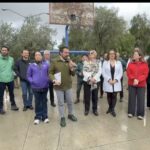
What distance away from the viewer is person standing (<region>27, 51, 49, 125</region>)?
7777mm

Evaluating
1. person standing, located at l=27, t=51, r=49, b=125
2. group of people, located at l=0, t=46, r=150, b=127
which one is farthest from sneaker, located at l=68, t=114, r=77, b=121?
person standing, located at l=27, t=51, r=49, b=125

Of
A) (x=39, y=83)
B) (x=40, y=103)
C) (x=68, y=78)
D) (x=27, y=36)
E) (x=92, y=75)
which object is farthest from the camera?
(x=27, y=36)

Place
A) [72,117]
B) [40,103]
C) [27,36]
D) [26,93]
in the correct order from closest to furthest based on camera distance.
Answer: [40,103] → [72,117] → [26,93] → [27,36]

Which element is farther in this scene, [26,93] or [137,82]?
[26,93]

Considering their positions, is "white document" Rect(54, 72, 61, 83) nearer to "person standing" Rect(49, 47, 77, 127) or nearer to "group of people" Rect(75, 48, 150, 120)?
"person standing" Rect(49, 47, 77, 127)

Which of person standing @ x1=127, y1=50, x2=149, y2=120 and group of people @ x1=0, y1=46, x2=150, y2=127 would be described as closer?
group of people @ x1=0, y1=46, x2=150, y2=127

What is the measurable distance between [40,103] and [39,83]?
47 cm

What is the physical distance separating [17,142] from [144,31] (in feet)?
194

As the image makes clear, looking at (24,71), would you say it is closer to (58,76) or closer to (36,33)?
(58,76)

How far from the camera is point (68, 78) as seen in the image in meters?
7.62

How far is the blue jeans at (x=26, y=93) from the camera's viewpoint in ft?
29.4

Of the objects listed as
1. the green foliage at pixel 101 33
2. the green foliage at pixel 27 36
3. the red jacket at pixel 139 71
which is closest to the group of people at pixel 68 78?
the red jacket at pixel 139 71

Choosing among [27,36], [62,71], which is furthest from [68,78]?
[27,36]

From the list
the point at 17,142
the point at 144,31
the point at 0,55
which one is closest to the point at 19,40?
the point at 0,55
